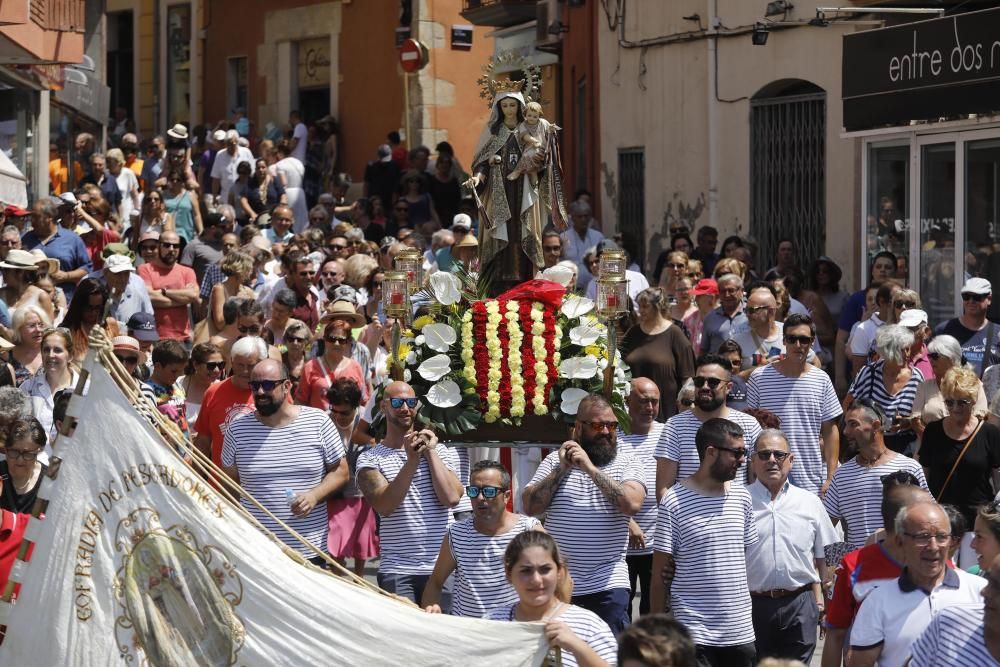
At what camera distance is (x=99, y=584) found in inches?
277

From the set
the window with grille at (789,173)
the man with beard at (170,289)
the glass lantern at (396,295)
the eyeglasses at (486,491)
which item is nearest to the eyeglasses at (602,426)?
the eyeglasses at (486,491)

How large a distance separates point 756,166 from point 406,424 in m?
10.7

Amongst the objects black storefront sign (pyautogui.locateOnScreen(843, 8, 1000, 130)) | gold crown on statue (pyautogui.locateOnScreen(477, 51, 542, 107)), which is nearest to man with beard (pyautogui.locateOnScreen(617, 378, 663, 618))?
gold crown on statue (pyautogui.locateOnScreen(477, 51, 542, 107))

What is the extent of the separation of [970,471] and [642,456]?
1.60 m

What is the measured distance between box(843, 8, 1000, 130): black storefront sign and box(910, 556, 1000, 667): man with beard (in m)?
8.59

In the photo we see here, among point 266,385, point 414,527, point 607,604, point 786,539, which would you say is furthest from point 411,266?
point 786,539

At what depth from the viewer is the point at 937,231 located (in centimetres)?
1511

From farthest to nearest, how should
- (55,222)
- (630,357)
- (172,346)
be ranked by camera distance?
1. (55,222)
2. (630,357)
3. (172,346)

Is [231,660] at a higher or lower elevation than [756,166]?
lower

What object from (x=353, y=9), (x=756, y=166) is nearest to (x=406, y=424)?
(x=756, y=166)

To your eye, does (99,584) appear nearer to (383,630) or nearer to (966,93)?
(383,630)

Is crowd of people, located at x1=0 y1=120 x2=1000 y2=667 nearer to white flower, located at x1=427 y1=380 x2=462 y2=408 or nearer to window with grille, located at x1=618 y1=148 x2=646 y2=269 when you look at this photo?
white flower, located at x1=427 y1=380 x2=462 y2=408

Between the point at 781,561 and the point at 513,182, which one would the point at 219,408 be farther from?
the point at 781,561

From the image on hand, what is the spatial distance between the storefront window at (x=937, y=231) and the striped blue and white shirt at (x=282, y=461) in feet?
22.9
